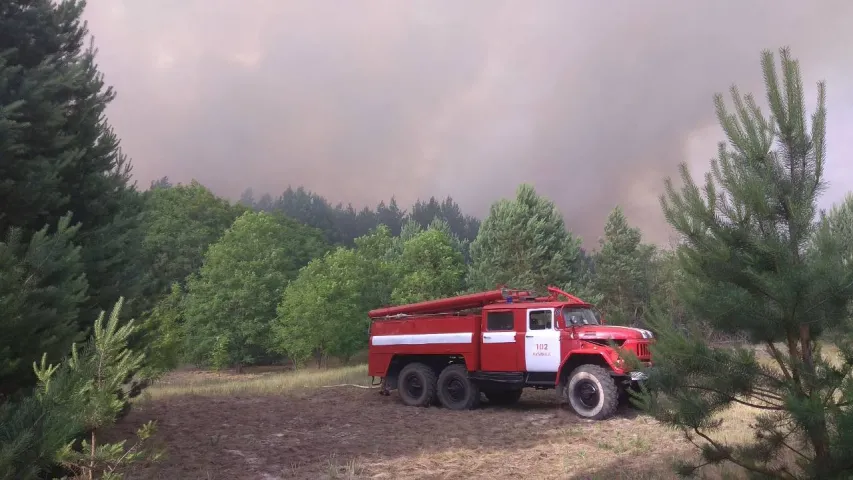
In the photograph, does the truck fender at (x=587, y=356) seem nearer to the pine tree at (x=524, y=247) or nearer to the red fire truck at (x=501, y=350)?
the red fire truck at (x=501, y=350)

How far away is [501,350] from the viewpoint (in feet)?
46.1

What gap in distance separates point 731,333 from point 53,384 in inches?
200

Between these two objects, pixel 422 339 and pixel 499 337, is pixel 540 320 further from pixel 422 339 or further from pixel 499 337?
pixel 422 339

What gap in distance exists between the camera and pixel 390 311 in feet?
53.6

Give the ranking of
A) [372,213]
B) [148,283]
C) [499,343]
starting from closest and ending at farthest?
[148,283], [499,343], [372,213]

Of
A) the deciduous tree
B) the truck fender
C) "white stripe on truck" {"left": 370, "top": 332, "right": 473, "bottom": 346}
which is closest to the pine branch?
the truck fender

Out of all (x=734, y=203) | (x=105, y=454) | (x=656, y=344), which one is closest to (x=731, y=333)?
(x=656, y=344)

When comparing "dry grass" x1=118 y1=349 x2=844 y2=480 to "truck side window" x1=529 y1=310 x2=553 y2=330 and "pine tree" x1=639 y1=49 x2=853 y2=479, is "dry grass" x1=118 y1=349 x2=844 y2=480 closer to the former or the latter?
"pine tree" x1=639 y1=49 x2=853 y2=479

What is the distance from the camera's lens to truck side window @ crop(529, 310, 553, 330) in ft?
45.0

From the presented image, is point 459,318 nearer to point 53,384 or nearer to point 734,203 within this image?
point 734,203

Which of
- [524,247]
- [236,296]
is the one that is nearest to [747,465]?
[524,247]

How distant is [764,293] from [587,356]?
8.71 meters

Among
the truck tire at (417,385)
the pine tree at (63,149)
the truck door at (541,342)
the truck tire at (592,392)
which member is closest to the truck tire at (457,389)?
the truck tire at (417,385)

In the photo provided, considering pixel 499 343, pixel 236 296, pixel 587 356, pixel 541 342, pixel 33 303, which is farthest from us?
pixel 236 296
